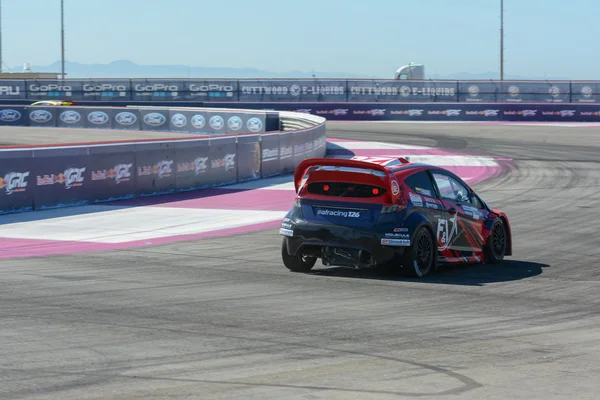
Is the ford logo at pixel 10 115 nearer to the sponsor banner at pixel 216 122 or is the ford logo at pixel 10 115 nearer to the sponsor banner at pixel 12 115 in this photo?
the sponsor banner at pixel 12 115

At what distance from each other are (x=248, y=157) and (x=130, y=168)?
4780mm

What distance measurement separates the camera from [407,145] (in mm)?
38406

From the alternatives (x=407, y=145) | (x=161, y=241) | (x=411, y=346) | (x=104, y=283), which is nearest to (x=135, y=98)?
(x=407, y=145)

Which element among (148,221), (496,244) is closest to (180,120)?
(148,221)

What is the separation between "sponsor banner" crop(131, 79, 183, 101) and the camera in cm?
5755

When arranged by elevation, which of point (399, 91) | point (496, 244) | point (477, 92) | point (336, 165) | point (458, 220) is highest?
point (399, 91)

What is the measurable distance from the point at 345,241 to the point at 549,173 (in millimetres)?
16978

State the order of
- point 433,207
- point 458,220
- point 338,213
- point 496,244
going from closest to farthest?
point 338,213, point 433,207, point 458,220, point 496,244

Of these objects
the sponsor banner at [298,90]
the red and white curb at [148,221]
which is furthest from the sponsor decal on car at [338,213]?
the sponsor banner at [298,90]

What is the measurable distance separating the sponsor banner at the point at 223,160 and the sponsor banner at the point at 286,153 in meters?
2.59

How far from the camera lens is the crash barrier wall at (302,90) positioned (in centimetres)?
5450

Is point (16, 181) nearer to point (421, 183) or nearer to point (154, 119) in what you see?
point (421, 183)

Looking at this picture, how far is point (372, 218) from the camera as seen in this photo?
37.8ft

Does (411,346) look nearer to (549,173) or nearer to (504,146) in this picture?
(549,173)
